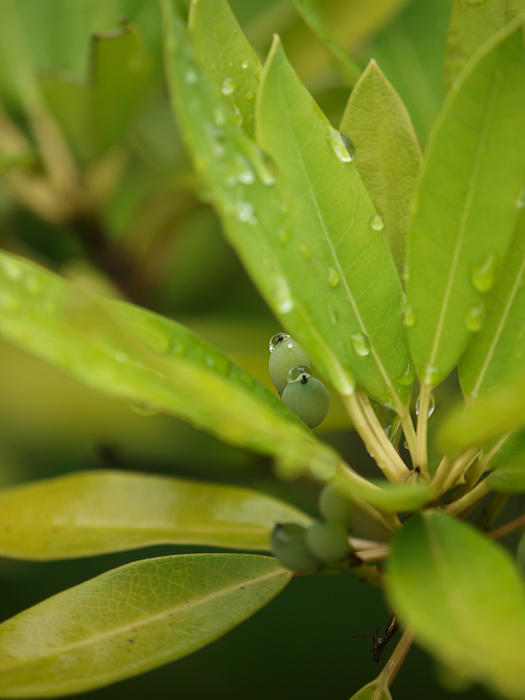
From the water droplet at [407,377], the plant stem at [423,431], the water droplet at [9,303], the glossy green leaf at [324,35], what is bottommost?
the plant stem at [423,431]

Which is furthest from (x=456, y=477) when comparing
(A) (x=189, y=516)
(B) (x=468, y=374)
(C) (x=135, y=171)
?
(C) (x=135, y=171)

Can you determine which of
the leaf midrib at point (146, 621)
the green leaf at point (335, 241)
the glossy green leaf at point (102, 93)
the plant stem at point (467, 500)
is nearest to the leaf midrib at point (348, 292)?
the green leaf at point (335, 241)

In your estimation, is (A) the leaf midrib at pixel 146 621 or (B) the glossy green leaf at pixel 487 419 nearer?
(B) the glossy green leaf at pixel 487 419

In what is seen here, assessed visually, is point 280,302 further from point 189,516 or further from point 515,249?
point 189,516

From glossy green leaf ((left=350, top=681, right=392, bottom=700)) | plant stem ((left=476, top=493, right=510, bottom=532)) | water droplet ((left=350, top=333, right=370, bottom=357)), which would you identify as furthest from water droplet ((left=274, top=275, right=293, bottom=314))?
glossy green leaf ((left=350, top=681, right=392, bottom=700))

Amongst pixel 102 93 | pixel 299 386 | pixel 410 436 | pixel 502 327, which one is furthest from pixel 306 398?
pixel 102 93

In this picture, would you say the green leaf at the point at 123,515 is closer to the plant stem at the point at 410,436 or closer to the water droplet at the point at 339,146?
the plant stem at the point at 410,436

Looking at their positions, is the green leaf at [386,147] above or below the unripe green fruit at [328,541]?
above
